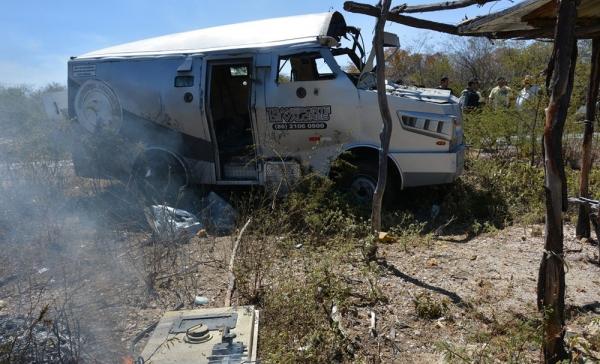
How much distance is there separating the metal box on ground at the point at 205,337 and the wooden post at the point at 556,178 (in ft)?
5.54

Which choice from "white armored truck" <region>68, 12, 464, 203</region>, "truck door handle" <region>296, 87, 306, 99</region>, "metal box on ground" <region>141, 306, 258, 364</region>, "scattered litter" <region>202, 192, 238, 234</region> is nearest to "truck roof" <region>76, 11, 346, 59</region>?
"white armored truck" <region>68, 12, 464, 203</region>

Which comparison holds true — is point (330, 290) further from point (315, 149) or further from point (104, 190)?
point (104, 190)

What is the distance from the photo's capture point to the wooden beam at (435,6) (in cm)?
388

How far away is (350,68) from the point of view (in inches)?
268

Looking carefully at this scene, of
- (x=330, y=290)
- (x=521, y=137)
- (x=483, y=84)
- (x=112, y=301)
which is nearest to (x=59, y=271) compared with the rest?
(x=112, y=301)

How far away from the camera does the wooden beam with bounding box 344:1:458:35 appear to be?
14.5 feet

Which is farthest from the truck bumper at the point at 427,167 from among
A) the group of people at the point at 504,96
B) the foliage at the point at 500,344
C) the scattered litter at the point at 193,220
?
the foliage at the point at 500,344

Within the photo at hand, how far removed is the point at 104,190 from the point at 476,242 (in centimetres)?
493

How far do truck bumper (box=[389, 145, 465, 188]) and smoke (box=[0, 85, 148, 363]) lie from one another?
3059 mm

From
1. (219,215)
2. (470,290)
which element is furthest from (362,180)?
(470,290)

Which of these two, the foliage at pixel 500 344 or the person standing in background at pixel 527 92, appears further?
the person standing in background at pixel 527 92

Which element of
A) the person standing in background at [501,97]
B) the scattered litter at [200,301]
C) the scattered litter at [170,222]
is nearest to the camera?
the scattered litter at [200,301]

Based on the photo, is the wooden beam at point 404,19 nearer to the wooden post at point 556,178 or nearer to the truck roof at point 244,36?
the truck roof at point 244,36

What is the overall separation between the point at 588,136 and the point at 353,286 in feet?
8.67
